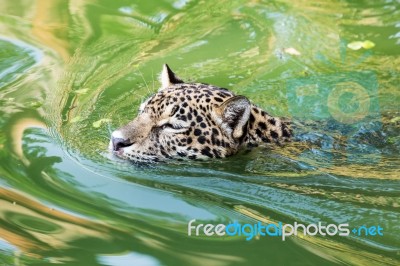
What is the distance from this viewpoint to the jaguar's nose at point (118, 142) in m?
7.90

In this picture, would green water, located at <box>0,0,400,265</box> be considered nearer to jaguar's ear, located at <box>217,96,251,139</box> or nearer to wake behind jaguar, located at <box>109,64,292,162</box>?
wake behind jaguar, located at <box>109,64,292,162</box>

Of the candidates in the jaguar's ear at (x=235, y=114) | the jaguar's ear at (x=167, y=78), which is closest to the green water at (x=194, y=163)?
the jaguar's ear at (x=235, y=114)

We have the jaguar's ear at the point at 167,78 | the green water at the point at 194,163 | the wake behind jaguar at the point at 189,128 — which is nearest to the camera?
the green water at the point at 194,163

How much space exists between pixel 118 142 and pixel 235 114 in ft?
4.45

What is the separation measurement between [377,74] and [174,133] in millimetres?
4731

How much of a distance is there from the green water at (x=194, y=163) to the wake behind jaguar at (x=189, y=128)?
0.56 ft

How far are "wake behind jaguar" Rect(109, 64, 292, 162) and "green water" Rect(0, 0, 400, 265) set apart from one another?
0.17m

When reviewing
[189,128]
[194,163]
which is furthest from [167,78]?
[194,163]

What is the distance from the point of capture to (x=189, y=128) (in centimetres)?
805

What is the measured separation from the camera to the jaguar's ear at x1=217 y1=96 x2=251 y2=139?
7.84 m

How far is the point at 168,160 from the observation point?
8227mm

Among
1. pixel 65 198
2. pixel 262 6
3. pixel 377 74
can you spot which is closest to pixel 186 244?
pixel 65 198

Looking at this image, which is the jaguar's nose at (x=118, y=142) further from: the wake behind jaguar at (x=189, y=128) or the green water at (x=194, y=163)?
the green water at (x=194, y=163)

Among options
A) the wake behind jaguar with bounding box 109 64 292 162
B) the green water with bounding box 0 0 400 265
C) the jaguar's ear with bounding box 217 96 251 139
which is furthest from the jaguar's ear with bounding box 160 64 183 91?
the green water with bounding box 0 0 400 265
